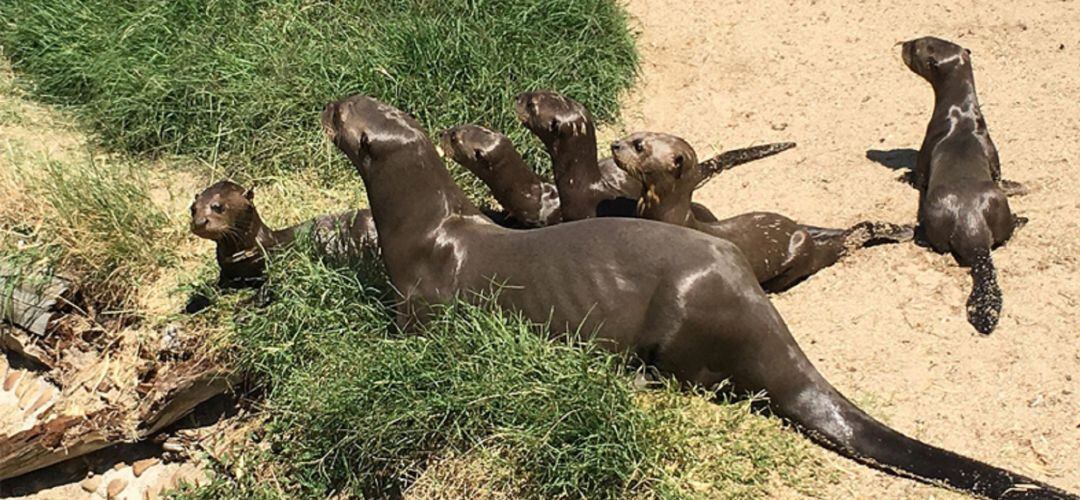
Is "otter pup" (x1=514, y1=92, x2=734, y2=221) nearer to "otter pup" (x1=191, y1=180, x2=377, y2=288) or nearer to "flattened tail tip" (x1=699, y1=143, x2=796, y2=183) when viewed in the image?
"flattened tail tip" (x1=699, y1=143, x2=796, y2=183)

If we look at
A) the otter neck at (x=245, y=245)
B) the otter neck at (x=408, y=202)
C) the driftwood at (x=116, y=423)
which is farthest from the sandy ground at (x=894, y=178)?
the driftwood at (x=116, y=423)

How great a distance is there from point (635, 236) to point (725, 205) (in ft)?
5.17

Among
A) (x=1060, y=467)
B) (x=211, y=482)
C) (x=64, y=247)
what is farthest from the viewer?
(x=64, y=247)

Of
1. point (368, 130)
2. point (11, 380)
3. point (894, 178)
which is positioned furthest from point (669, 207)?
point (11, 380)

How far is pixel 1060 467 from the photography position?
4.29 meters

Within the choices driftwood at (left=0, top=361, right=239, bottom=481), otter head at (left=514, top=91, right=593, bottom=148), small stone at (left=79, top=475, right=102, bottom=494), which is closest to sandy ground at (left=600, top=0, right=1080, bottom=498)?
otter head at (left=514, top=91, right=593, bottom=148)

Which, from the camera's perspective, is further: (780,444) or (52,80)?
(52,80)

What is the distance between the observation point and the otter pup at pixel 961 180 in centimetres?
523

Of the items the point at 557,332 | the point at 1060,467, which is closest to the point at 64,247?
the point at 557,332

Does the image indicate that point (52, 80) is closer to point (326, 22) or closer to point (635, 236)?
point (326, 22)

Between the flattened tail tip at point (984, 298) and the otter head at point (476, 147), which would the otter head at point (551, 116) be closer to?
the otter head at point (476, 147)

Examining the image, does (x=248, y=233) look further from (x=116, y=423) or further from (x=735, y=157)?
(x=735, y=157)

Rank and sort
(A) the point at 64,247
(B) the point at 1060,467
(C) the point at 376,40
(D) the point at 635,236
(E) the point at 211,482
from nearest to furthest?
1. (B) the point at 1060,467
2. (D) the point at 635,236
3. (E) the point at 211,482
4. (A) the point at 64,247
5. (C) the point at 376,40

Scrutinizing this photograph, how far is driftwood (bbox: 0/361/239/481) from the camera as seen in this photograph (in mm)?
5148
